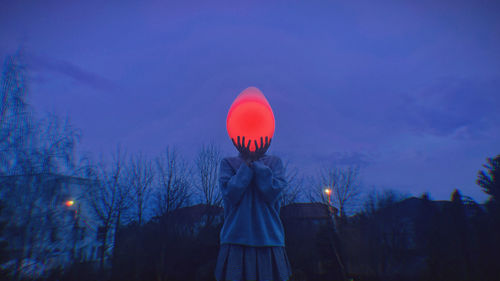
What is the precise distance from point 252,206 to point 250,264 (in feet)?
1.73

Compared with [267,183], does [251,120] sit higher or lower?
higher

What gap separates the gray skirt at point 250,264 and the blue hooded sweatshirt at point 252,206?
3.0 inches

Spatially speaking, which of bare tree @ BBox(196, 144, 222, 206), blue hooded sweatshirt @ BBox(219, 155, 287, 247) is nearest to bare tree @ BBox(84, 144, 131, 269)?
bare tree @ BBox(196, 144, 222, 206)

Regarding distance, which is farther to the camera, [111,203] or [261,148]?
[111,203]

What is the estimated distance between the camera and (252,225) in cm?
223

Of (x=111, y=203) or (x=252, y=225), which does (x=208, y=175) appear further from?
(x=252, y=225)

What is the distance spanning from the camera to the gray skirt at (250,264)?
2066 mm

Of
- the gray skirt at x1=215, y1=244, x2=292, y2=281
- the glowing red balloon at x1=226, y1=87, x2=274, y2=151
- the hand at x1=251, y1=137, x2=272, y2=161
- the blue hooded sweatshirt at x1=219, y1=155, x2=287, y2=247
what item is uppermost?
the glowing red balloon at x1=226, y1=87, x2=274, y2=151

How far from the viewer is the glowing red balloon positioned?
227 centimetres

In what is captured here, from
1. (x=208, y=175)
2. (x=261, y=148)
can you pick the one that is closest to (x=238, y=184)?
(x=261, y=148)

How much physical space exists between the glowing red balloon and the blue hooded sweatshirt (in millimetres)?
290

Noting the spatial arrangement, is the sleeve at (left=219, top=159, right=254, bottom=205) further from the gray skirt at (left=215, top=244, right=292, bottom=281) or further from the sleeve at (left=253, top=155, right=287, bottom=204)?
the gray skirt at (left=215, top=244, right=292, bottom=281)

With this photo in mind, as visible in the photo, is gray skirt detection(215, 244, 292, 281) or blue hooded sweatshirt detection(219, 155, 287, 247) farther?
blue hooded sweatshirt detection(219, 155, 287, 247)

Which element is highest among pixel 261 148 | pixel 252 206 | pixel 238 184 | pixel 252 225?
pixel 261 148
